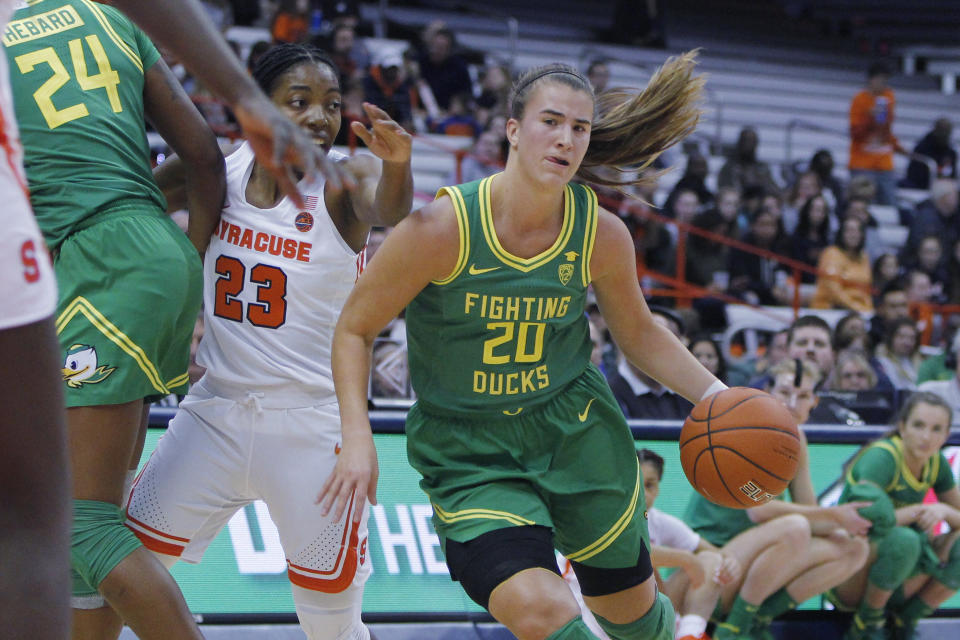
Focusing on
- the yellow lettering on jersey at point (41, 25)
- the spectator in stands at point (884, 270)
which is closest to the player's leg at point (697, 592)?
the yellow lettering on jersey at point (41, 25)

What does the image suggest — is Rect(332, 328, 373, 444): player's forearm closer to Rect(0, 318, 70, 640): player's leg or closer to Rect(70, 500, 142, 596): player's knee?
Rect(70, 500, 142, 596): player's knee

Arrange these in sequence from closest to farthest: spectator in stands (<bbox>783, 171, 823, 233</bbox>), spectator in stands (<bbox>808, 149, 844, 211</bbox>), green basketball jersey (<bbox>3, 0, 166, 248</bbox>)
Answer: green basketball jersey (<bbox>3, 0, 166, 248</bbox>) < spectator in stands (<bbox>783, 171, 823, 233</bbox>) < spectator in stands (<bbox>808, 149, 844, 211</bbox>)

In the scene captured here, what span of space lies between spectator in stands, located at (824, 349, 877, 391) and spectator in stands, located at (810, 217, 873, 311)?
8.98 ft

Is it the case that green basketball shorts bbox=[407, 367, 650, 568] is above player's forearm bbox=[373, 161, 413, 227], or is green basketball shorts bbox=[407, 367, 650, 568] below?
below

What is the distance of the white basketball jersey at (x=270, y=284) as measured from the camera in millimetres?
3428

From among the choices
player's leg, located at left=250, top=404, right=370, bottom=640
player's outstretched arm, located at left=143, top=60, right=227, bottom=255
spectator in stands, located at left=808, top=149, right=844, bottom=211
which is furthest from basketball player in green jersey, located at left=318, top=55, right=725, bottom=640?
spectator in stands, located at left=808, top=149, right=844, bottom=211

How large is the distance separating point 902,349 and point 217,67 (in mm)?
7559

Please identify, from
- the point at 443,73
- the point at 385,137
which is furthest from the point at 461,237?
the point at 443,73

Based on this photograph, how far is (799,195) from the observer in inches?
470

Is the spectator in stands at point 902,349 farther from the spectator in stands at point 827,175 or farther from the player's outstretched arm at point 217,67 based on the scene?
the player's outstretched arm at point 217,67

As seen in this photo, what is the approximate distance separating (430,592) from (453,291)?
2178 millimetres

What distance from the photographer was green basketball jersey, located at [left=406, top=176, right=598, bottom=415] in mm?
3189

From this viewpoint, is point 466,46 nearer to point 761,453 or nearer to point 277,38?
point 277,38

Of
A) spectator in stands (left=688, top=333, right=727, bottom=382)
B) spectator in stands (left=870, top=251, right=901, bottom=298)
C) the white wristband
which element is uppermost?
the white wristband
